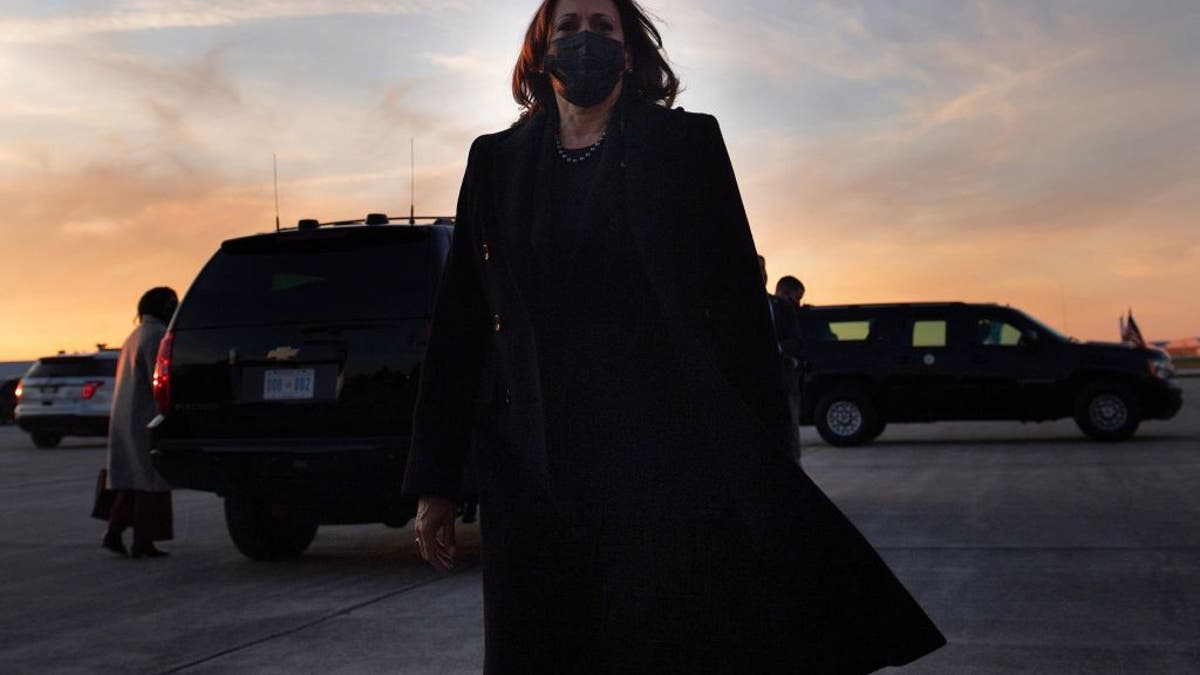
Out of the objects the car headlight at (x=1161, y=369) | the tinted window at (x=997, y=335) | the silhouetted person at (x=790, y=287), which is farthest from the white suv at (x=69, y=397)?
the car headlight at (x=1161, y=369)

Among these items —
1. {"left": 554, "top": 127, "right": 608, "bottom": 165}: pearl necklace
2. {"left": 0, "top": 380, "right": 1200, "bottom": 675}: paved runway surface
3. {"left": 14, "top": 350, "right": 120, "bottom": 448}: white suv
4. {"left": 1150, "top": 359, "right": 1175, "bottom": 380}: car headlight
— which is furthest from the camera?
{"left": 14, "top": 350, "right": 120, "bottom": 448}: white suv

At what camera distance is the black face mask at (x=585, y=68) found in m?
3.04

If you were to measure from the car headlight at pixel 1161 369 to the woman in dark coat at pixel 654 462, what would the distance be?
732 inches

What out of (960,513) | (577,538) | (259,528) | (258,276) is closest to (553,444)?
(577,538)

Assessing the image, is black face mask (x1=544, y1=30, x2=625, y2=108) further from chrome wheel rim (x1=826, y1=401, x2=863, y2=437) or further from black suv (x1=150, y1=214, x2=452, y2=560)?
chrome wheel rim (x1=826, y1=401, x2=863, y2=437)

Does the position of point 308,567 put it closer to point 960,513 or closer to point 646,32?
point 960,513

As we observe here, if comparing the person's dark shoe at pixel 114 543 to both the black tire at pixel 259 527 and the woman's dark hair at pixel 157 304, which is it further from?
the woman's dark hair at pixel 157 304

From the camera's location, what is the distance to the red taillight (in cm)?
861

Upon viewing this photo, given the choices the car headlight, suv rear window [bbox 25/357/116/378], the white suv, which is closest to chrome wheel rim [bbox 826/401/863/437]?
the car headlight

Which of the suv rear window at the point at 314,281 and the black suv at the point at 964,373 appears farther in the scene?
the black suv at the point at 964,373

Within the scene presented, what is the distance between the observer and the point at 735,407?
2711 millimetres

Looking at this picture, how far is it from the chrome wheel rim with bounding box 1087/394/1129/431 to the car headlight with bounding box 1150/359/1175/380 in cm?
68

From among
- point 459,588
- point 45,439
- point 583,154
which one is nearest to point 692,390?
point 583,154

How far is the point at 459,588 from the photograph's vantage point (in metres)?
7.88
